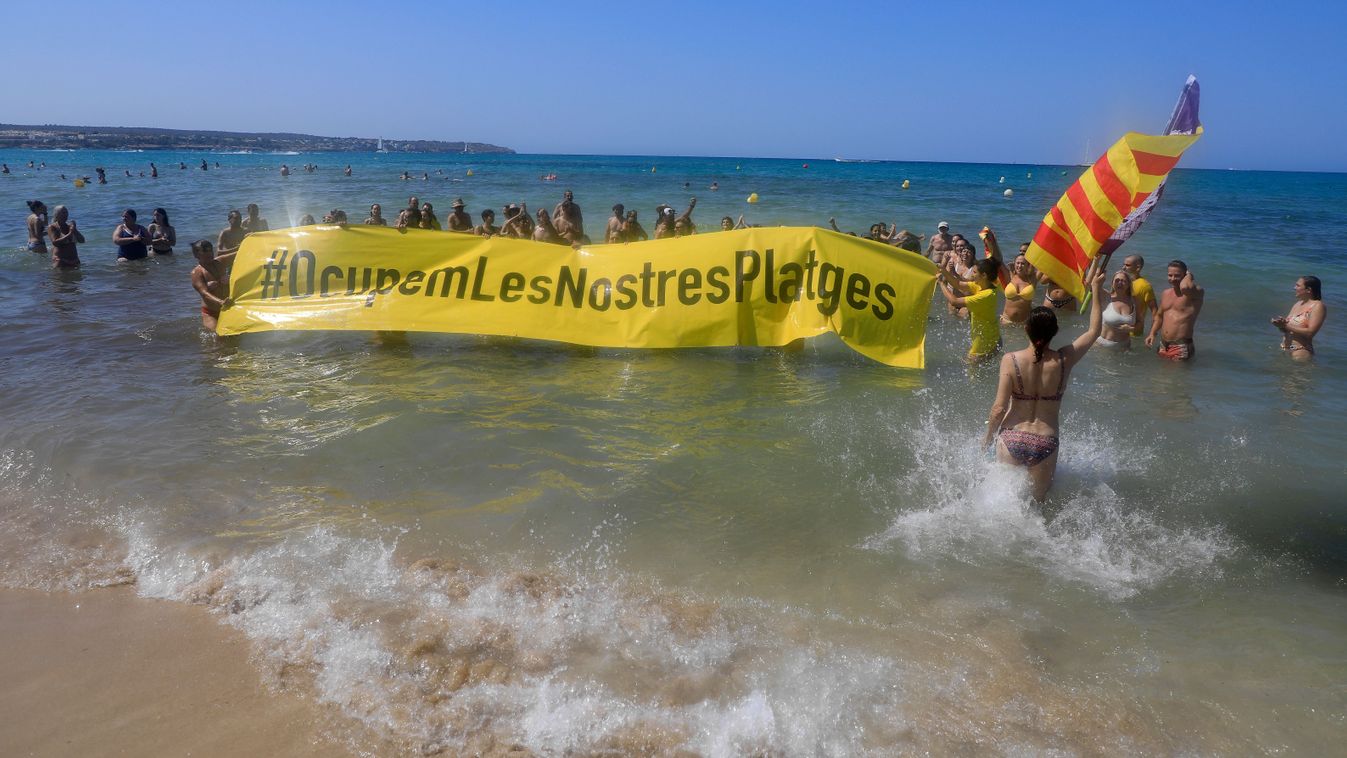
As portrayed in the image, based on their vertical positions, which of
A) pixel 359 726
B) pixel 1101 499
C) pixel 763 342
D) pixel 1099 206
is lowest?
pixel 359 726

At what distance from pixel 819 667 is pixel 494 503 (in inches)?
112

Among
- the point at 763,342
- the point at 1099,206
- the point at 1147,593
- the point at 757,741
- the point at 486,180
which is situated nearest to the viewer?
the point at 757,741

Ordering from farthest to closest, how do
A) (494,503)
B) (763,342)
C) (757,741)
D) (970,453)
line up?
(763,342) < (970,453) < (494,503) < (757,741)

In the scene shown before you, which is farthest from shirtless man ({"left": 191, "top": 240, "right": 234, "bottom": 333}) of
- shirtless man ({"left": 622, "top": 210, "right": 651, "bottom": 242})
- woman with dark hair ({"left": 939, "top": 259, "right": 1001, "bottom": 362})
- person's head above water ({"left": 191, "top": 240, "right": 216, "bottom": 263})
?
woman with dark hair ({"left": 939, "top": 259, "right": 1001, "bottom": 362})

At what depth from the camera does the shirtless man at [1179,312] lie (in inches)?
392

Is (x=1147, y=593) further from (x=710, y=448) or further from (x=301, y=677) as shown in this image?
(x=301, y=677)

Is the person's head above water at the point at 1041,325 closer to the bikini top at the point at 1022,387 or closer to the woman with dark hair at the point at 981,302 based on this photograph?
the bikini top at the point at 1022,387

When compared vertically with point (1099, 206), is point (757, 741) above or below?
below

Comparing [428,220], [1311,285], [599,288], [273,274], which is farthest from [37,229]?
[1311,285]

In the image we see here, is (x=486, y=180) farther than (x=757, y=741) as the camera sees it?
Yes

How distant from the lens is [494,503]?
19.4 feet

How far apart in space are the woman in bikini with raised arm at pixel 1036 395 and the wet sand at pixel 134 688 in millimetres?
4311

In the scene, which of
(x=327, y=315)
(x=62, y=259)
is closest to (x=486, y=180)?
(x=62, y=259)

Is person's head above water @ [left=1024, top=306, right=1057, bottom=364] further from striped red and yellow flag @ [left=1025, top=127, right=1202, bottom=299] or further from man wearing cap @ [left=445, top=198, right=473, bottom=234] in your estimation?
man wearing cap @ [left=445, top=198, right=473, bottom=234]
